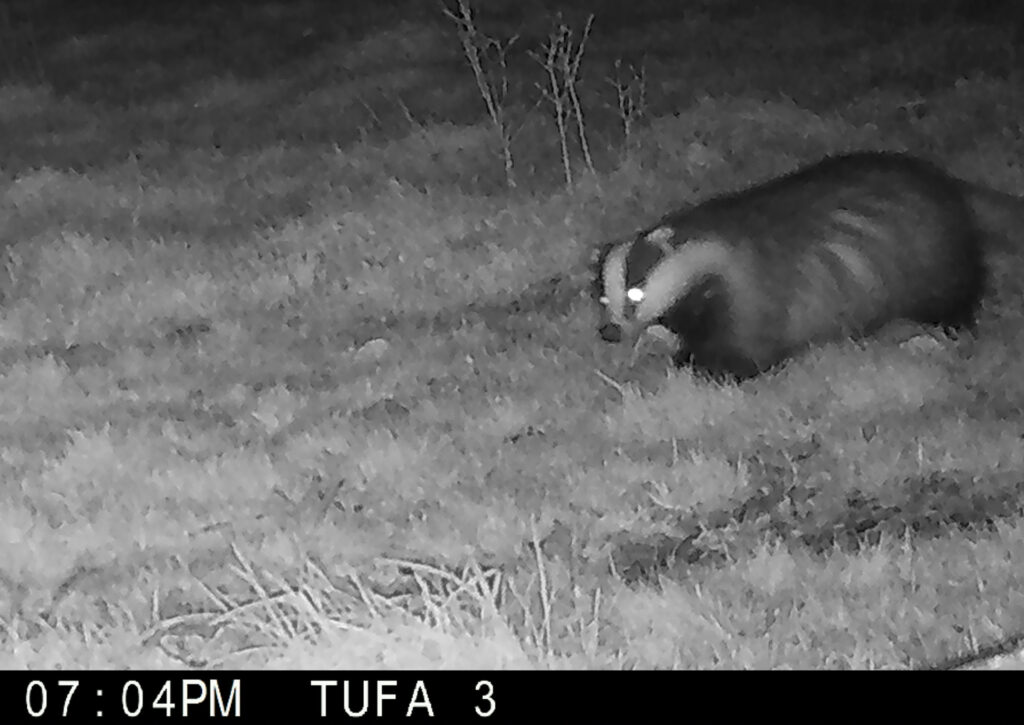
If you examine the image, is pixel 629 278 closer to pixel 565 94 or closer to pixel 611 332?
pixel 611 332

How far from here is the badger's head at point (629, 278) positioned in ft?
10.9

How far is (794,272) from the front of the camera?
3.34 m

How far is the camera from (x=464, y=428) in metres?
3.27

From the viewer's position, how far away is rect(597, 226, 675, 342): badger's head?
3.32m

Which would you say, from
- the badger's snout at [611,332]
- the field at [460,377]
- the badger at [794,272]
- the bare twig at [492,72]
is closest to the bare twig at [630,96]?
the field at [460,377]

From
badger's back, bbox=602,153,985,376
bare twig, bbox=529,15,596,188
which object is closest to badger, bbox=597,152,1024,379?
badger's back, bbox=602,153,985,376

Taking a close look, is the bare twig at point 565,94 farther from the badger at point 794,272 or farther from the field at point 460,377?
the badger at point 794,272

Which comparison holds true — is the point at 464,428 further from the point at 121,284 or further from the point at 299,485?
the point at 121,284

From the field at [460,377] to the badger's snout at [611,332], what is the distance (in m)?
0.04

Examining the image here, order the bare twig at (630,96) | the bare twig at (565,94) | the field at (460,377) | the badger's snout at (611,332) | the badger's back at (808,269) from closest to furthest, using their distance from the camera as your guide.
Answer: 1. the field at (460,377)
2. the badger's back at (808,269)
3. the badger's snout at (611,332)
4. the bare twig at (565,94)
5. the bare twig at (630,96)
